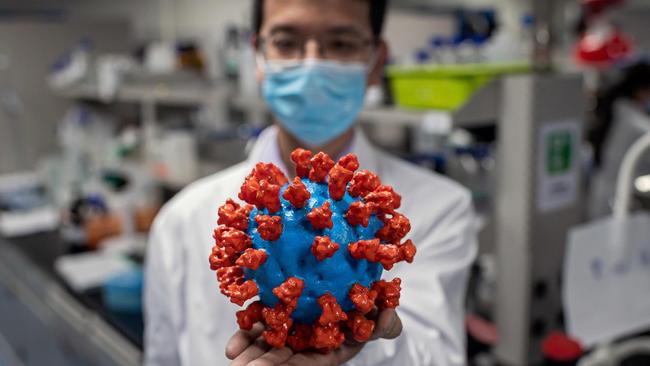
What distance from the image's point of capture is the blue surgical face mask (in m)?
0.87

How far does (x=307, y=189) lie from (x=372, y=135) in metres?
1.99

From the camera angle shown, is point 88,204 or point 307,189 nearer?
point 307,189

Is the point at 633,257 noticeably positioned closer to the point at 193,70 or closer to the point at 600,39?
the point at 193,70

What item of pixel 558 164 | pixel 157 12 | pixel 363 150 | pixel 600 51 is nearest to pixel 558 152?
pixel 558 164

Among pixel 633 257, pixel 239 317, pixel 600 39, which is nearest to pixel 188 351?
pixel 239 317

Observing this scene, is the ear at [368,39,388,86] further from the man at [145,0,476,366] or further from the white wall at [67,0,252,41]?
the white wall at [67,0,252,41]

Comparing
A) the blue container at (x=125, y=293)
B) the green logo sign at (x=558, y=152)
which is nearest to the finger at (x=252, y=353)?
the green logo sign at (x=558, y=152)

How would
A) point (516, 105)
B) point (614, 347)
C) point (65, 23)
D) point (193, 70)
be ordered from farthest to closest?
point (65, 23)
point (193, 70)
point (516, 105)
point (614, 347)

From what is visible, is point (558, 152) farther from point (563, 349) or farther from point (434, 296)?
point (434, 296)

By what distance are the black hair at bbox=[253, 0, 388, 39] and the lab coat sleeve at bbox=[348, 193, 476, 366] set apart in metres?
0.32

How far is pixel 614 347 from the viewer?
3.97ft

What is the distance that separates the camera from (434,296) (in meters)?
0.80

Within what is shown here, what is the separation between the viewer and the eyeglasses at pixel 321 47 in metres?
0.86

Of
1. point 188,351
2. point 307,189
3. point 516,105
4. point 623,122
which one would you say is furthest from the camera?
point 623,122
